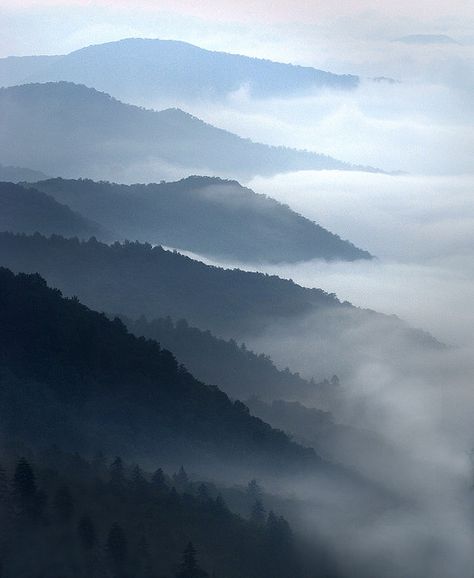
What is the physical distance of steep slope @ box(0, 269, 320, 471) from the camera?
303 ft

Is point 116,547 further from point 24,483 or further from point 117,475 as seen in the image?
point 117,475

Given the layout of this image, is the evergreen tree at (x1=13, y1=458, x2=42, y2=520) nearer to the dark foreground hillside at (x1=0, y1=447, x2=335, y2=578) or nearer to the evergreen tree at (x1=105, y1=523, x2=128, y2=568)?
the dark foreground hillside at (x1=0, y1=447, x2=335, y2=578)

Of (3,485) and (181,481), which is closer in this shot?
(3,485)

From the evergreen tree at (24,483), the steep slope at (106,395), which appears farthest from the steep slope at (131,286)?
the evergreen tree at (24,483)

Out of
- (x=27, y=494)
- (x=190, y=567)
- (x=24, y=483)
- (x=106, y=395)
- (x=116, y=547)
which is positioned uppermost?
(x=106, y=395)

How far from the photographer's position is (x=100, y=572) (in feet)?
213

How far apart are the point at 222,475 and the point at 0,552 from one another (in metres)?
39.6

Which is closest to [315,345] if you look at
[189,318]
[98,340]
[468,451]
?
[189,318]

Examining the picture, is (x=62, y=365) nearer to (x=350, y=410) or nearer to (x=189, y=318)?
(x=350, y=410)

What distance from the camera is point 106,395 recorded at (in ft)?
336

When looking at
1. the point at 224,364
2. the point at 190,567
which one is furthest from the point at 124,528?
the point at 224,364

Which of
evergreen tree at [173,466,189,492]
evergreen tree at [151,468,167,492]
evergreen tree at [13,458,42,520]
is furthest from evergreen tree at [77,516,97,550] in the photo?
evergreen tree at [173,466,189,492]

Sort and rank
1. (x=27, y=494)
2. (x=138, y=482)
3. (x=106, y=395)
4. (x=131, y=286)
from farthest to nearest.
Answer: (x=131, y=286) → (x=106, y=395) → (x=138, y=482) → (x=27, y=494)

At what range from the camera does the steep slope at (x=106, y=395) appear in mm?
92312
